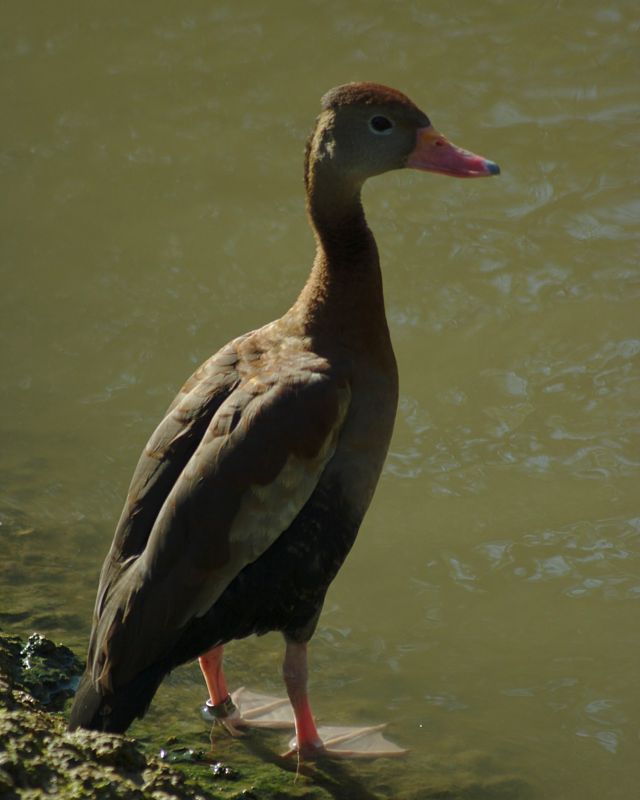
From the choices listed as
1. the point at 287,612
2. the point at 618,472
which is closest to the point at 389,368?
the point at 287,612

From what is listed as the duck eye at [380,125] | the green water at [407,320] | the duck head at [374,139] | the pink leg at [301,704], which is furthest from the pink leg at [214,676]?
the duck eye at [380,125]

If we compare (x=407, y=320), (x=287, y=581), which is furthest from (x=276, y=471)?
(x=407, y=320)

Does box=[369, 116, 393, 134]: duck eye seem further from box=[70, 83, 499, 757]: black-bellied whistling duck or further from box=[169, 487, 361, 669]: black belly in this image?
box=[169, 487, 361, 669]: black belly

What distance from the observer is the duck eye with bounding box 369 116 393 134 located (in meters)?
4.60

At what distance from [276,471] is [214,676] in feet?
3.09

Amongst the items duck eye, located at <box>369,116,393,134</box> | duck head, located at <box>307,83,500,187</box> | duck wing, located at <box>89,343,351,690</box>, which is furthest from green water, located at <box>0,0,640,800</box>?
duck eye, located at <box>369,116,393,134</box>

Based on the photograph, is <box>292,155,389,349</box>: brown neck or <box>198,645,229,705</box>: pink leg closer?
<box>292,155,389,349</box>: brown neck

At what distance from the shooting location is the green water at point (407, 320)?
16.6ft

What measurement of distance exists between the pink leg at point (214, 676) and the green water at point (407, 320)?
0.11 m

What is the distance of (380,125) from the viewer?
4.61 m

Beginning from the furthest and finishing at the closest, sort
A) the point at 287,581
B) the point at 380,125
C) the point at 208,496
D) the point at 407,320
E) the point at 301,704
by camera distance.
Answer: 1. the point at 407,320
2. the point at 380,125
3. the point at 301,704
4. the point at 287,581
5. the point at 208,496

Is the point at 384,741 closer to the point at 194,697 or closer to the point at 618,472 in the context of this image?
the point at 194,697

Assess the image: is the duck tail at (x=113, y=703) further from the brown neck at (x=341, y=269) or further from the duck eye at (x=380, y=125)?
the duck eye at (x=380, y=125)

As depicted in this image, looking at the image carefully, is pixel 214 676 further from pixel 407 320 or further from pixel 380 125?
pixel 407 320
